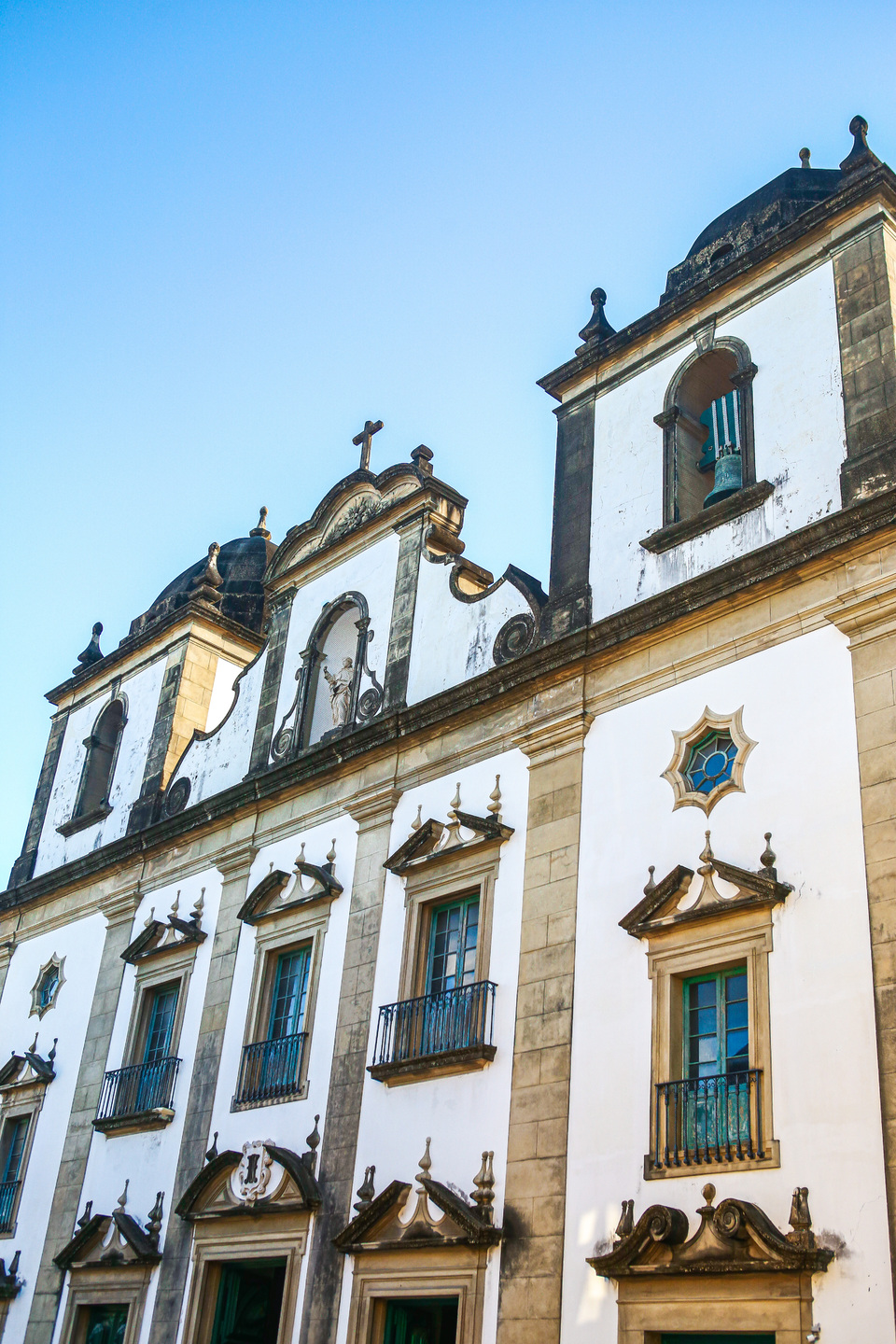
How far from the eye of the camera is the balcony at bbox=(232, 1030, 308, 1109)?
14953 millimetres

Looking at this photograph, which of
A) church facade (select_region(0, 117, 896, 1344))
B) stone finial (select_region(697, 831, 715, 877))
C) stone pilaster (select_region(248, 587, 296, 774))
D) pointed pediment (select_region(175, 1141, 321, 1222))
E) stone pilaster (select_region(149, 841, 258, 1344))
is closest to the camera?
church facade (select_region(0, 117, 896, 1344))

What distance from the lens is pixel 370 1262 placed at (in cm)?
1291

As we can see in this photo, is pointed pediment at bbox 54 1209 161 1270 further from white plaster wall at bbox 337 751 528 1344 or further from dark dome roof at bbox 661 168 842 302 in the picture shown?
dark dome roof at bbox 661 168 842 302

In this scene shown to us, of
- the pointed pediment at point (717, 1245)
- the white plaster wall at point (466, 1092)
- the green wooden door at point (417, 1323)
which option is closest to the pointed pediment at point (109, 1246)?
the white plaster wall at point (466, 1092)

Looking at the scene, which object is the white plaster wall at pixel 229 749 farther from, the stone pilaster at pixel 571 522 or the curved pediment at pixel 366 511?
the stone pilaster at pixel 571 522

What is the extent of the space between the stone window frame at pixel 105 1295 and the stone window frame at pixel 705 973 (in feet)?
23.9

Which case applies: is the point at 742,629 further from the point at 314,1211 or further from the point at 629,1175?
the point at 314,1211

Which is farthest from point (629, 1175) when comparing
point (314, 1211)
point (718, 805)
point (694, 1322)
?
point (314, 1211)

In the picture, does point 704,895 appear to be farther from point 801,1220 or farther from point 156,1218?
point 156,1218

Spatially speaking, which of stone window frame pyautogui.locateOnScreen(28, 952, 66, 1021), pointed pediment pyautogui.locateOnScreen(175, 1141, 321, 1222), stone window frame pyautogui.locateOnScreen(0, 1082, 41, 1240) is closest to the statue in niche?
pointed pediment pyautogui.locateOnScreen(175, 1141, 321, 1222)

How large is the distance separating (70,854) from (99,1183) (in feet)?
19.8

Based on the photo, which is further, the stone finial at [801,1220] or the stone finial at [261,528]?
the stone finial at [261,528]

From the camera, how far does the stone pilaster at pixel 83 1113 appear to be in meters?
17.0

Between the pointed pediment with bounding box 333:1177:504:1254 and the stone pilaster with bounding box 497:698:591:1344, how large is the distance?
341mm
